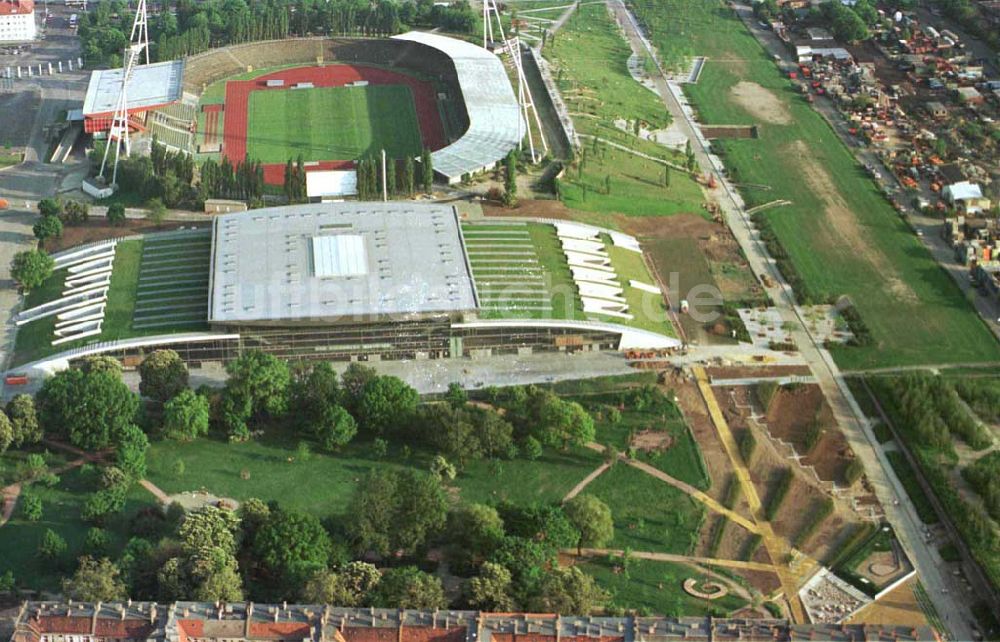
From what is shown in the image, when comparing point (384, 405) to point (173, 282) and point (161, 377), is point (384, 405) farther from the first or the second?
point (173, 282)

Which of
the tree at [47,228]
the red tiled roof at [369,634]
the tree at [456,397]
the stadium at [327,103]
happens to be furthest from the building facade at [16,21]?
the red tiled roof at [369,634]

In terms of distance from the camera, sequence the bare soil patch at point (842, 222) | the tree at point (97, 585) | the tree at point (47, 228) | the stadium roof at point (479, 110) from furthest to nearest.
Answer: the stadium roof at point (479, 110) → the tree at point (47, 228) → the bare soil patch at point (842, 222) → the tree at point (97, 585)

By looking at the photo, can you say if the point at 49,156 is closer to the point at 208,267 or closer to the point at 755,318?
the point at 208,267

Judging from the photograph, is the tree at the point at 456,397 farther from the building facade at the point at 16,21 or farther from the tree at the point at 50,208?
the building facade at the point at 16,21

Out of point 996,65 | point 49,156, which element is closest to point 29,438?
point 49,156

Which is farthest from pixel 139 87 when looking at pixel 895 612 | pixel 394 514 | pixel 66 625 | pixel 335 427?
pixel 895 612
